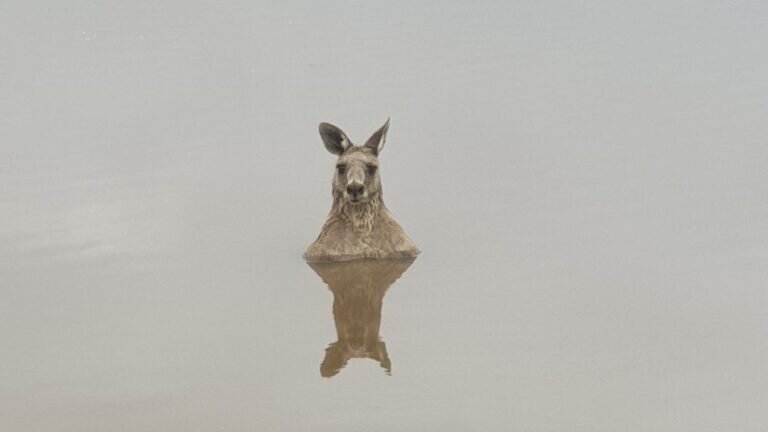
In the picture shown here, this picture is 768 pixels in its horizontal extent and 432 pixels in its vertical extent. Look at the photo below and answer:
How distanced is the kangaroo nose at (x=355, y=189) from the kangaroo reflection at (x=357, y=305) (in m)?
0.72

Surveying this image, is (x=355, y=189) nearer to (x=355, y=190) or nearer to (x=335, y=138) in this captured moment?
(x=355, y=190)

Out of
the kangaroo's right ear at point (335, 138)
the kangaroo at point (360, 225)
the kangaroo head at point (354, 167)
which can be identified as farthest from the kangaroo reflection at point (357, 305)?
the kangaroo's right ear at point (335, 138)

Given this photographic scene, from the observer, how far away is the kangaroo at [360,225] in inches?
603

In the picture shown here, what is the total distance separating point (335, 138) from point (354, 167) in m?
0.68

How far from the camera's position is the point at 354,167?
15102 mm

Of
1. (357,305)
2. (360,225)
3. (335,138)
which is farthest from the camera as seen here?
(335,138)

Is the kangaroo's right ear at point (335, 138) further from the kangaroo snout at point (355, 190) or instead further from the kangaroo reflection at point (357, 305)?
the kangaroo reflection at point (357, 305)

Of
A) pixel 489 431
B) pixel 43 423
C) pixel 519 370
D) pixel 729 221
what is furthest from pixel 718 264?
pixel 43 423

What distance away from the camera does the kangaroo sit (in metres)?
15.3

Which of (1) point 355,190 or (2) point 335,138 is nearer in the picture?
(1) point 355,190

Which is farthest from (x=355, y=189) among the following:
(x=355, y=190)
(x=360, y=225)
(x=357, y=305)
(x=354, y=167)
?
(x=357, y=305)

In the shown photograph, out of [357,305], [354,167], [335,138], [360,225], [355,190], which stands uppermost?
[335,138]

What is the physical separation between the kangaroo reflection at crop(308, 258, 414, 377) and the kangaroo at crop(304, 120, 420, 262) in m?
0.09

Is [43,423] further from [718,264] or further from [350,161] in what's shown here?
[718,264]
